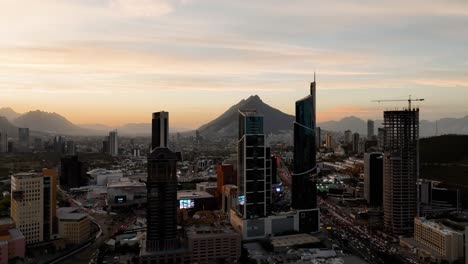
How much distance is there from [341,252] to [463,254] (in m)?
5.36

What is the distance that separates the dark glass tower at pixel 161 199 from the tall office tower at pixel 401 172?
40.5 ft

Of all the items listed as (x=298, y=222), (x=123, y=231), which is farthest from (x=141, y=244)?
(x=298, y=222)

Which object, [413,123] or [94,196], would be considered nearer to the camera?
[413,123]

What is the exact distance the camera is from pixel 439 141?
5147 cm

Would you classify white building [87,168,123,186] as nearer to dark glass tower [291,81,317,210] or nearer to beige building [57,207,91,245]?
beige building [57,207,91,245]

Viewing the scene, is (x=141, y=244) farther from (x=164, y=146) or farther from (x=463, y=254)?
(x=463, y=254)

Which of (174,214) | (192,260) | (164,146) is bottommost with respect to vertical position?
(192,260)

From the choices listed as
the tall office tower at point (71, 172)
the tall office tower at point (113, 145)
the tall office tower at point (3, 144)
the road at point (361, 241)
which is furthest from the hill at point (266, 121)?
the road at point (361, 241)

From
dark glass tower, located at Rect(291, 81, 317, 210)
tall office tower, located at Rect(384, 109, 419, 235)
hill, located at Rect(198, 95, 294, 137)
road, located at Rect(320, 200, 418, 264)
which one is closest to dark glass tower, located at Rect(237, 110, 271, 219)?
dark glass tower, located at Rect(291, 81, 317, 210)

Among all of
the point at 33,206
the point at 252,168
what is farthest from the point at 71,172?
the point at 252,168

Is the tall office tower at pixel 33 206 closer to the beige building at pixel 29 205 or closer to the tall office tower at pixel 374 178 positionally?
the beige building at pixel 29 205

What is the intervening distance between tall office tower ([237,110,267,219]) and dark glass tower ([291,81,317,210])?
244cm

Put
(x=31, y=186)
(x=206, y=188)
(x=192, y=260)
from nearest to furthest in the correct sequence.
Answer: (x=192, y=260)
(x=31, y=186)
(x=206, y=188)

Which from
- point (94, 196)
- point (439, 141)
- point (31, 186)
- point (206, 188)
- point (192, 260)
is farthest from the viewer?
point (439, 141)
